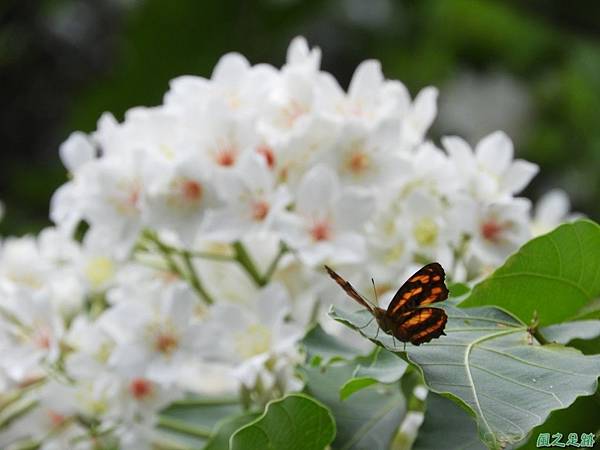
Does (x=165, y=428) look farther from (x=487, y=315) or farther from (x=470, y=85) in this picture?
(x=470, y=85)

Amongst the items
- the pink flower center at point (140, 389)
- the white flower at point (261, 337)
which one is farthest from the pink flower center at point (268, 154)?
the pink flower center at point (140, 389)

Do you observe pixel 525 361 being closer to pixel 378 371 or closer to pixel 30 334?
pixel 378 371

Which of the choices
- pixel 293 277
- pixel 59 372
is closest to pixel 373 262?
pixel 293 277

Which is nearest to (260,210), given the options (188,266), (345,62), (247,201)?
(247,201)

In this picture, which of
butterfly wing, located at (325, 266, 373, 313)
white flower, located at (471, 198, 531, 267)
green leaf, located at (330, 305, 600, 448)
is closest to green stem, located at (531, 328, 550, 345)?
green leaf, located at (330, 305, 600, 448)

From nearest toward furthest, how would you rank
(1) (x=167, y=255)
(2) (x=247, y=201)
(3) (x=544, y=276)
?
(3) (x=544, y=276) < (2) (x=247, y=201) < (1) (x=167, y=255)

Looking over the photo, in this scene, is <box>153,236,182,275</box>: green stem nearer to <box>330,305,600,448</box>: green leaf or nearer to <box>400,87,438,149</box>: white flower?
<box>400,87,438,149</box>: white flower
